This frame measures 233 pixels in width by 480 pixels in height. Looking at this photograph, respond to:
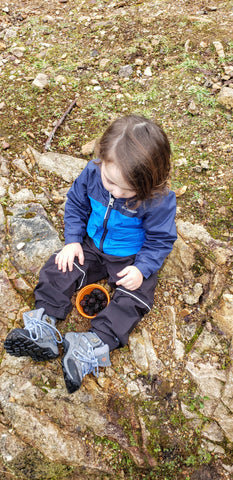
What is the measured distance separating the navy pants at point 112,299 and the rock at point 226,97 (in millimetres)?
3094

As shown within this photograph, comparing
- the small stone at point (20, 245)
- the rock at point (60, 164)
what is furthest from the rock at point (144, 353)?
the rock at point (60, 164)

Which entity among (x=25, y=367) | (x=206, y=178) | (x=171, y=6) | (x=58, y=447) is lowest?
(x=58, y=447)

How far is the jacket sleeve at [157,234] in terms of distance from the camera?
339 centimetres

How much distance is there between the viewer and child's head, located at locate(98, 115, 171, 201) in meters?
2.70

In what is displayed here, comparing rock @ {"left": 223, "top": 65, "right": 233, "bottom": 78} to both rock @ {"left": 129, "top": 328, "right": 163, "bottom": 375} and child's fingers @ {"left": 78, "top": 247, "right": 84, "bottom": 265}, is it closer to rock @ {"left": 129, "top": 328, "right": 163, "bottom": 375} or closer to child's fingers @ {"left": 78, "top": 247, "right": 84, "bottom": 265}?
child's fingers @ {"left": 78, "top": 247, "right": 84, "bottom": 265}

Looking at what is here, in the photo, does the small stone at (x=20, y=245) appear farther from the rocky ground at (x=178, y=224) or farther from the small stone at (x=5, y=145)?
the small stone at (x=5, y=145)

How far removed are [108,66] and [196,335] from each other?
4951 mm

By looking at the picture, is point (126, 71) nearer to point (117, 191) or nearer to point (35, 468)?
point (117, 191)

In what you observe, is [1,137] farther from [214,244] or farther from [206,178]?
[214,244]

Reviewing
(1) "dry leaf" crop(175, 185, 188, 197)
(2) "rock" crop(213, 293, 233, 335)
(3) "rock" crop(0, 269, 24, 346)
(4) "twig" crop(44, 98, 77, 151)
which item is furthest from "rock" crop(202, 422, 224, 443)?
(4) "twig" crop(44, 98, 77, 151)

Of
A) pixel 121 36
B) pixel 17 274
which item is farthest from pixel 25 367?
pixel 121 36

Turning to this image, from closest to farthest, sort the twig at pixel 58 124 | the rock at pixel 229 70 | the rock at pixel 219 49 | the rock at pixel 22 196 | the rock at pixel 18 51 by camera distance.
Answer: the rock at pixel 22 196 → the twig at pixel 58 124 → the rock at pixel 229 70 → the rock at pixel 219 49 → the rock at pixel 18 51

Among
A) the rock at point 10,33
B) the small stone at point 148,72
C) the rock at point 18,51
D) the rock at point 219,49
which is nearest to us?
the rock at point 219,49

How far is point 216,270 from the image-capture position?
13.0 feet
